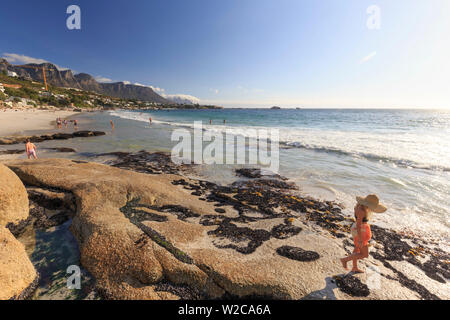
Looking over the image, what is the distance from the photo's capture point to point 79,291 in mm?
3314

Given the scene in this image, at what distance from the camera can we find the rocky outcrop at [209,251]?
3357 mm

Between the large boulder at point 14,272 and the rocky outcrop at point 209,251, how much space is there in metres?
0.78

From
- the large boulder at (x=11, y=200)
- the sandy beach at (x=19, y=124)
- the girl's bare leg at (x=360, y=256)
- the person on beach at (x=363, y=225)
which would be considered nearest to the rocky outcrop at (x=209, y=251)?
the girl's bare leg at (x=360, y=256)

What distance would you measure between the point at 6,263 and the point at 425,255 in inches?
375

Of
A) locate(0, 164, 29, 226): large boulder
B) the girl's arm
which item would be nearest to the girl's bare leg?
the girl's arm

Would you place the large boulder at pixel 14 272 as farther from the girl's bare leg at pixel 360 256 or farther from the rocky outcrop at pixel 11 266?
the girl's bare leg at pixel 360 256

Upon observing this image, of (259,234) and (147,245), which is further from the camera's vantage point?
(259,234)

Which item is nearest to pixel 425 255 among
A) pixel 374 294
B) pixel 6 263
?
pixel 374 294

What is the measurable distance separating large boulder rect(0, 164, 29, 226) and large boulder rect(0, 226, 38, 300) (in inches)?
56.4

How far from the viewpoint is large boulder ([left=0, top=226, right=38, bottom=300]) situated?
2.95 metres
